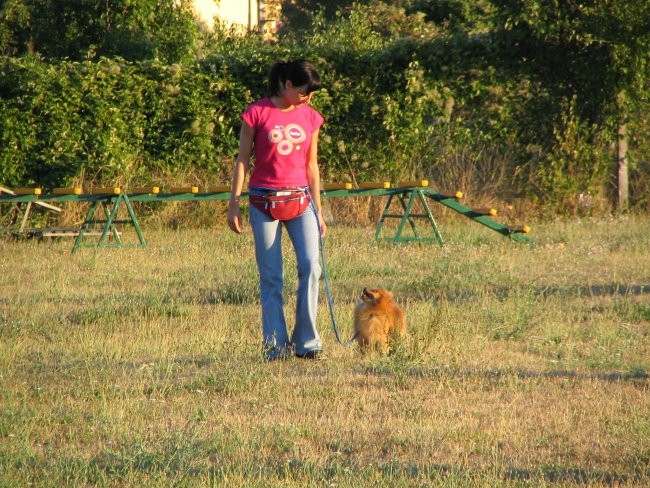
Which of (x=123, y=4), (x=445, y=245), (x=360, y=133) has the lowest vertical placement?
(x=445, y=245)

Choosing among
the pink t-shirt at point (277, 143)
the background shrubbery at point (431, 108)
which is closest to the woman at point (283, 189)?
the pink t-shirt at point (277, 143)

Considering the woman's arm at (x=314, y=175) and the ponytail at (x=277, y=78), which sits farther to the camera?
the woman's arm at (x=314, y=175)

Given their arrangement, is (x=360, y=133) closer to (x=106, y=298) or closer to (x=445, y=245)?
(x=445, y=245)

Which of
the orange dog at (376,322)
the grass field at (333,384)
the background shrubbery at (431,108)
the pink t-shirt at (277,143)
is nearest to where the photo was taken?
the grass field at (333,384)

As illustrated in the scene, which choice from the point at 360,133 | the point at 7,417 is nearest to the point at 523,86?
the point at 360,133

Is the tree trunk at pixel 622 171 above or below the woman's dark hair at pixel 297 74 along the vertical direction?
below

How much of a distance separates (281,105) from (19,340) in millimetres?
2650

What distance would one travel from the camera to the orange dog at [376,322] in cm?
682

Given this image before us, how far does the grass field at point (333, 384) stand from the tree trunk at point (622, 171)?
5.32 m

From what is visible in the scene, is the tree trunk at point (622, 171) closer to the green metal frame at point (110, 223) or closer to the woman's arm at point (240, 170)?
the green metal frame at point (110, 223)

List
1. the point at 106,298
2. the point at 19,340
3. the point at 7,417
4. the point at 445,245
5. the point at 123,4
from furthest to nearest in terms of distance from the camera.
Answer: the point at 123,4
the point at 445,245
the point at 106,298
the point at 19,340
the point at 7,417

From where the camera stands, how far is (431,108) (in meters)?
16.4

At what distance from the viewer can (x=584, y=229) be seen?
1460 centimetres

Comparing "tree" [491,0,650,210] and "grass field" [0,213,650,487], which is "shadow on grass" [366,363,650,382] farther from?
"tree" [491,0,650,210]
